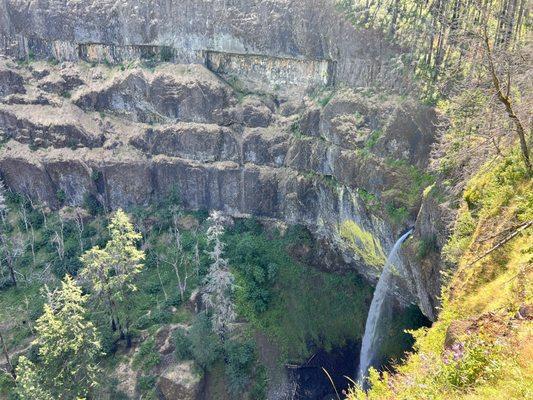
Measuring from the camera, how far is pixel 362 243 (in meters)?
24.1

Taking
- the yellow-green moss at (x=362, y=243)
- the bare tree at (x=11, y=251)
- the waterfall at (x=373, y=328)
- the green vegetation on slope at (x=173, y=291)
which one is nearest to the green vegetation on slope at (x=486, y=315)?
the yellow-green moss at (x=362, y=243)

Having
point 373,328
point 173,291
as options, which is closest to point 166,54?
point 173,291

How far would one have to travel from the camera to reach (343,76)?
26.6 metres

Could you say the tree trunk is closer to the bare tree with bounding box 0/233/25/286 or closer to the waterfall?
the waterfall

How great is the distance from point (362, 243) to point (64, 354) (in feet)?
53.5

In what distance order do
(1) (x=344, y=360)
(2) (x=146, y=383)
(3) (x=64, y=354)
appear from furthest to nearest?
(1) (x=344, y=360) → (2) (x=146, y=383) → (3) (x=64, y=354)

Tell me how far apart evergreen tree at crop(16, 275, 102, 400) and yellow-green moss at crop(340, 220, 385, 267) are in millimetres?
14445

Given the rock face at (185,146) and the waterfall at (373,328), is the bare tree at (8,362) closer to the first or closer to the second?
the rock face at (185,146)

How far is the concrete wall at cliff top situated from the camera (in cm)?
2545

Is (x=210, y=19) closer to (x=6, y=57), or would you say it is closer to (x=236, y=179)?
(x=236, y=179)

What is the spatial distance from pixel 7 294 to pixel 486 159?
95.9ft

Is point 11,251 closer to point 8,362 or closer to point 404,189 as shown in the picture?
point 8,362

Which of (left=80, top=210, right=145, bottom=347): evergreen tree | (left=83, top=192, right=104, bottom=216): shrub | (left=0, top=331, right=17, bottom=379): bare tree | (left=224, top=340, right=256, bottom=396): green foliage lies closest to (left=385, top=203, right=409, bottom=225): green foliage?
(left=224, top=340, right=256, bottom=396): green foliage

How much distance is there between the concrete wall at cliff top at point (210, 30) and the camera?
2545cm
